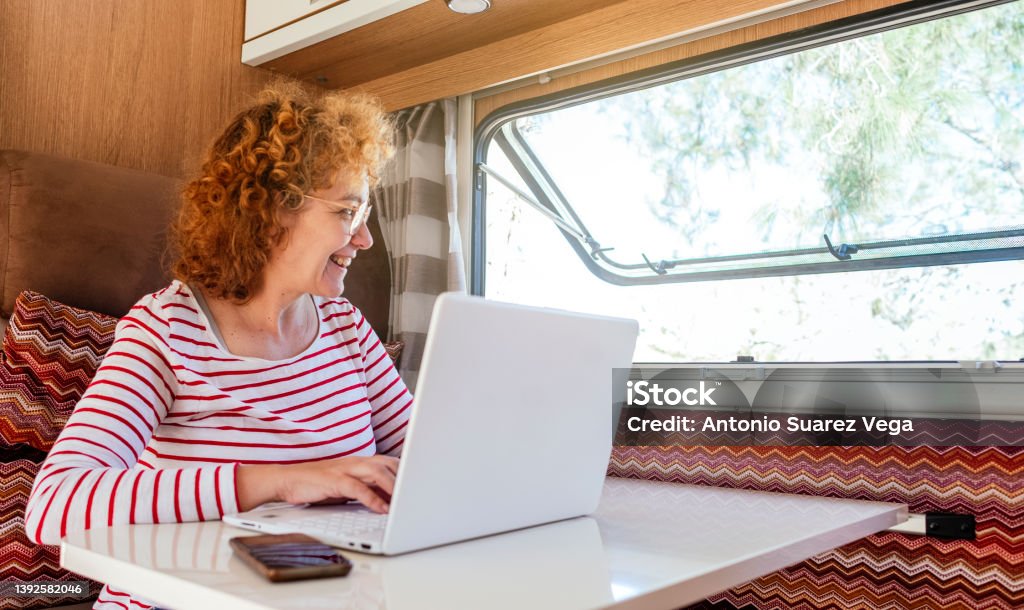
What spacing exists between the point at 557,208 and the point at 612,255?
0.23 metres

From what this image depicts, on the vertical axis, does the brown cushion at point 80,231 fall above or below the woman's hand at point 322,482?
above

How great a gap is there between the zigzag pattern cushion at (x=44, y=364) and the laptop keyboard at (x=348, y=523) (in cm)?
86

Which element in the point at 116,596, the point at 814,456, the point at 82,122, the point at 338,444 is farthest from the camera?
the point at 82,122

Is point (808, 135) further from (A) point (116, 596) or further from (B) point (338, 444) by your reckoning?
(A) point (116, 596)

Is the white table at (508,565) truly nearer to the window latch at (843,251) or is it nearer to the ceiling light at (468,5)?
the window latch at (843,251)

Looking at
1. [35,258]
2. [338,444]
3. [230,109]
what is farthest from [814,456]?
[230,109]

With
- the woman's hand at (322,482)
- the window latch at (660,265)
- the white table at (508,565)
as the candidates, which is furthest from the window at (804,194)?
the woman's hand at (322,482)

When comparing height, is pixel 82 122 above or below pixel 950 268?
above

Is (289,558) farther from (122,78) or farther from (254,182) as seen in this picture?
(122,78)

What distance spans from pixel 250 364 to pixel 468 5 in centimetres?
110

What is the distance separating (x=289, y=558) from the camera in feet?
2.53

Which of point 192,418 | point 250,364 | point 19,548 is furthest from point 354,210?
point 19,548

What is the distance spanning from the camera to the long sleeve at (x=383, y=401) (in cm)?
163

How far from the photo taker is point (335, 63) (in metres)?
2.49
